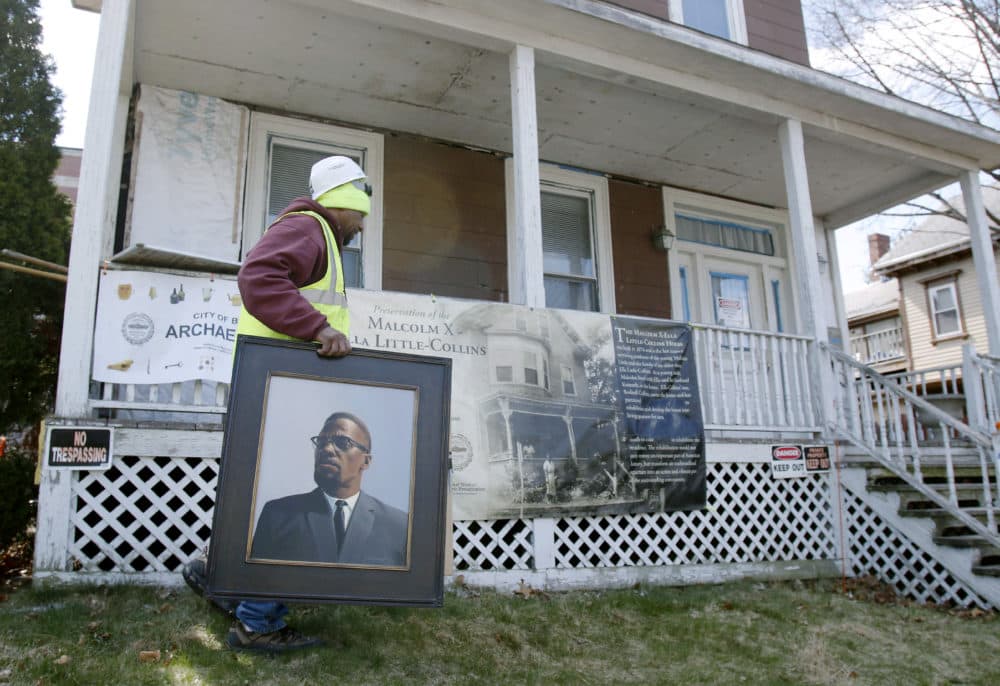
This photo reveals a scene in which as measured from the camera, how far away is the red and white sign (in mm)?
6633

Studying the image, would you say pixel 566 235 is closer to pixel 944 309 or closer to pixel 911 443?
pixel 911 443

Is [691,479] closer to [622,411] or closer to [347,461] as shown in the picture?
[622,411]

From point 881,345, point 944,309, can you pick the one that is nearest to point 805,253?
point 944,309

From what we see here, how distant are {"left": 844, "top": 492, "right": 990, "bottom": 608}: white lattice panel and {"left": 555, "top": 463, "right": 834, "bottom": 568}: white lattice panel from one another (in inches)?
9.0

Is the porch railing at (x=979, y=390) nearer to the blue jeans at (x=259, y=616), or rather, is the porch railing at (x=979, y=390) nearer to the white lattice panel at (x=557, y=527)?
the white lattice panel at (x=557, y=527)

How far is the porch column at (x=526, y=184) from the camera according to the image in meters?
5.93

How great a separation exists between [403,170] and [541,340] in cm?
302

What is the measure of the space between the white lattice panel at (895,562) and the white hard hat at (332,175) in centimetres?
552

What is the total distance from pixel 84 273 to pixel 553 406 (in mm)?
3150

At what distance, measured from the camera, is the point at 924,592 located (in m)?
6.16

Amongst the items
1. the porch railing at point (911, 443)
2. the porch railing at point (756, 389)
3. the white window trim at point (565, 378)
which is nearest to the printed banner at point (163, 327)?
the white window trim at point (565, 378)

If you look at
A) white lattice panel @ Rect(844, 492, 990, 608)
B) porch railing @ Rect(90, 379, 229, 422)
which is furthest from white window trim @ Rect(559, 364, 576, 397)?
white lattice panel @ Rect(844, 492, 990, 608)

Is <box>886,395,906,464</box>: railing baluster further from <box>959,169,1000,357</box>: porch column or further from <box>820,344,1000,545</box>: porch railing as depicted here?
<box>959,169,1000,357</box>: porch column

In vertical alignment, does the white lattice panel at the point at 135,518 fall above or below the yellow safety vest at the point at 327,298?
below
